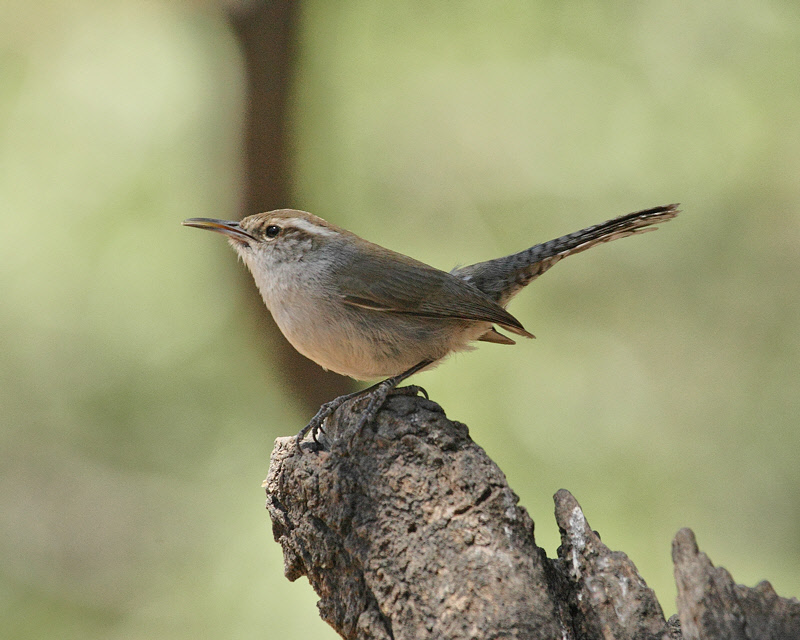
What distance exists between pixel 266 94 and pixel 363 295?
156 inches

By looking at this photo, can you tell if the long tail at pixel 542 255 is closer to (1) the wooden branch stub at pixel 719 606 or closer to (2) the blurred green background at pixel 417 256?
(1) the wooden branch stub at pixel 719 606

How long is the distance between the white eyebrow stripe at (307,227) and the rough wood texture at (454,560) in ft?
3.84

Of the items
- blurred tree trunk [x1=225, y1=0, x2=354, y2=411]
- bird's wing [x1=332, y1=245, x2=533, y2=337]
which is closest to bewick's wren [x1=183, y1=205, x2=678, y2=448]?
bird's wing [x1=332, y1=245, x2=533, y2=337]

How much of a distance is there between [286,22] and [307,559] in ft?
17.7

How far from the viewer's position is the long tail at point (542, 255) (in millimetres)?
3861

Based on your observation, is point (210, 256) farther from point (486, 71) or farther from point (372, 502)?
point (372, 502)

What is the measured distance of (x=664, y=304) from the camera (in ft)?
25.2

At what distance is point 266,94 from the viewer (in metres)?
6.99

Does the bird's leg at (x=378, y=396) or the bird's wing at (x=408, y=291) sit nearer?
the bird's leg at (x=378, y=396)

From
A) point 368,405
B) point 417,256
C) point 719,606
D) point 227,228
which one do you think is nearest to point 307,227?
point 227,228

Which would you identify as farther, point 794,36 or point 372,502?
Result: point 794,36

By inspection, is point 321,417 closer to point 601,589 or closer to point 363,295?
point 363,295

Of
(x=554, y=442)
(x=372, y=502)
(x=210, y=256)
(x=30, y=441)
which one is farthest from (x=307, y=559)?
(x=30, y=441)

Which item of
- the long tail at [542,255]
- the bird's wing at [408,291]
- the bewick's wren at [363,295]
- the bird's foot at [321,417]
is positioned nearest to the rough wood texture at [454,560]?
the bird's foot at [321,417]
